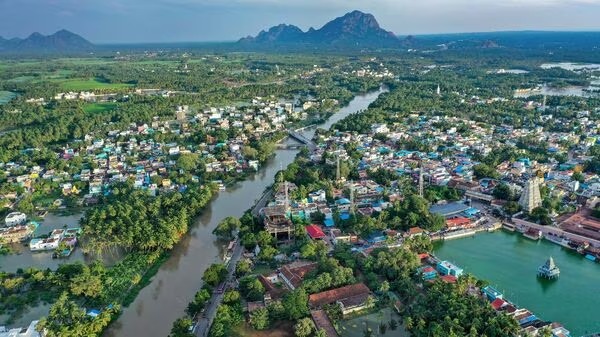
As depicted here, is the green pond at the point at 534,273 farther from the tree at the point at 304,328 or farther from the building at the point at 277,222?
the tree at the point at 304,328

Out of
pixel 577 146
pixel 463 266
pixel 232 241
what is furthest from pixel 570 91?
pixel 232 241

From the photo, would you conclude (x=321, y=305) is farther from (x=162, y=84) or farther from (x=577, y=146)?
(x=162, y=84)

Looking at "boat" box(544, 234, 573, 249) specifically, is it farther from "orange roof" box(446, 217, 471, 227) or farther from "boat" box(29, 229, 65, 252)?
"boat" box(29, 229, 65, 252)

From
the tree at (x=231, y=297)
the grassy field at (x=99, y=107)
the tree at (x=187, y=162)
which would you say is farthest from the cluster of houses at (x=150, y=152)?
the tree at (x=231, y=297)

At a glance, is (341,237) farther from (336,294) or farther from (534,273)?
(534,273)

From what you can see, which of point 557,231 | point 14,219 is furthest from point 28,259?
point 557,231

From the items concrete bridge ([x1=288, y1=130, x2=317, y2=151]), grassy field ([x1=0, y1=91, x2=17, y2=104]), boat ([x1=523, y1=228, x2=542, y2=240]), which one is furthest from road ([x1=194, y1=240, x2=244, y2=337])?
grassy field ([x1=0, y1=91, x2=17, y2=104])
